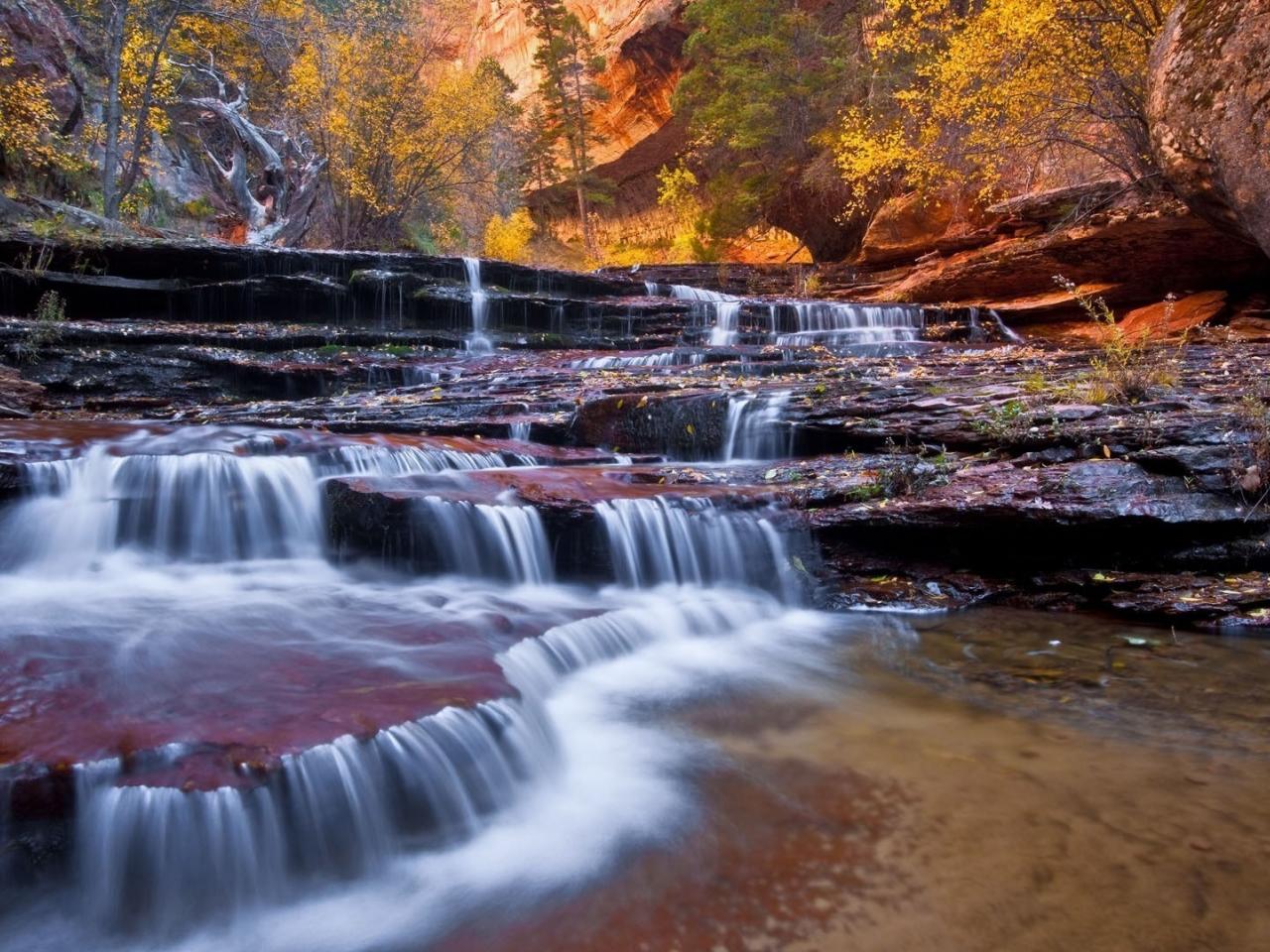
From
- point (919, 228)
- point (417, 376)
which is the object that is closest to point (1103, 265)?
point (919, 228)

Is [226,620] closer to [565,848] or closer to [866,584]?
[565,848]

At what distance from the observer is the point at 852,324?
14.7m

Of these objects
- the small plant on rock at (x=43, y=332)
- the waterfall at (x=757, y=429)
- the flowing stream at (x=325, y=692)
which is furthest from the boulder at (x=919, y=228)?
the small plant on rock at (x=43, y=332)

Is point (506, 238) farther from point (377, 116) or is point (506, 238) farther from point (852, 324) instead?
point (852, 324)

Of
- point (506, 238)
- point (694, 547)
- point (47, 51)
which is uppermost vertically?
point (506, 238)

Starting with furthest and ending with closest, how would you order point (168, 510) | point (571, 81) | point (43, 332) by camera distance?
point (571, 81) < point (43, 332) < point (168, 510)

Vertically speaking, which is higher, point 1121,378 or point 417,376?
point 417,376

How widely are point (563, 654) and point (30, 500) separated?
4456 millimetres

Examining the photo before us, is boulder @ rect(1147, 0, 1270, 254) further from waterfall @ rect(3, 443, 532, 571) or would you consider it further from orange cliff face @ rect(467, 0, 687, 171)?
orange cliff face @ rect(467, 0, 687, 171)

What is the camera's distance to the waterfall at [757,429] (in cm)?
758

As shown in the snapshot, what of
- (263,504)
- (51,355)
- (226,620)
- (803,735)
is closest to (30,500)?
(263,504)

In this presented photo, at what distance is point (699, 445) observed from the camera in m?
7.93

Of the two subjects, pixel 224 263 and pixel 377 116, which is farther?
pixel 377 116

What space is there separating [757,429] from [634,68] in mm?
31064
